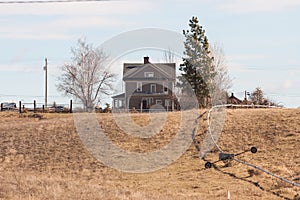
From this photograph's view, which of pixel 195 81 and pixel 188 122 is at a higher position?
pixel 195 81

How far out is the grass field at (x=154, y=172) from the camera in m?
24.4

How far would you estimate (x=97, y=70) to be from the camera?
285 ft

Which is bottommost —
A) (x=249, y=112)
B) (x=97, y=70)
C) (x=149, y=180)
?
(x=149, y=180)

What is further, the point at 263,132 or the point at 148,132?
the point at 148,132

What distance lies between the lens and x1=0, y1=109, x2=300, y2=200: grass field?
24.4 m

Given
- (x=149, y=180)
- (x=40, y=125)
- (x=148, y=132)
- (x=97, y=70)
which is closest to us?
(x=149, y=180)

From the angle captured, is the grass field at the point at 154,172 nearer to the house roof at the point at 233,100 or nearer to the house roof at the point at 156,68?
the house roof at the point at 233,100

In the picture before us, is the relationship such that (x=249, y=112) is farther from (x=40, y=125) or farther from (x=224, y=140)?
(x=40, y=125)

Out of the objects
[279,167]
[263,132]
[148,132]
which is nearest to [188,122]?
[148,132]

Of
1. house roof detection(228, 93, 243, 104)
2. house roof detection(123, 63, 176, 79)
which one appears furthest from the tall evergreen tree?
house roof detection(123, 63, 176, 79)

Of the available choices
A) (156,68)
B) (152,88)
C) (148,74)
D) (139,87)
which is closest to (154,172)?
(139,87)

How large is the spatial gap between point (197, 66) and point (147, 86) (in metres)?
21.0

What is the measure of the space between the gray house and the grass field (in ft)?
103

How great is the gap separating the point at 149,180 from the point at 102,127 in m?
17.3
